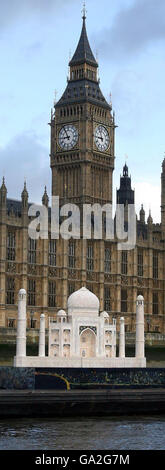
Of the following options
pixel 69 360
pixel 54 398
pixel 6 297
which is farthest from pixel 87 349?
pixel 6 297

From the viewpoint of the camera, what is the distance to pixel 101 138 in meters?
146

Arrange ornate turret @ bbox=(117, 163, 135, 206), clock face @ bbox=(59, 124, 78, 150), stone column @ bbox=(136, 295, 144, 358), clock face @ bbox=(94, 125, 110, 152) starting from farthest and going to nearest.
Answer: ornate turret @ bbox=(117, 163, 135, 206)
clock face @ bbox=(94, 125, 110, 152)
clock face @ bbox=(59, 124, 78, 150)
stone column @ bbox=(136, 295, 144, 358)

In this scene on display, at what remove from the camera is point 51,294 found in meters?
128

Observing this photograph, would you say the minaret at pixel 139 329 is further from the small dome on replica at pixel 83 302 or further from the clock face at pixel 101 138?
the clock face at pixel 101 138

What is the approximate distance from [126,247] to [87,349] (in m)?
49.1

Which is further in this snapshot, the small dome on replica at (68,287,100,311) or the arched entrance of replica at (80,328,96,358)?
the small dome on replica at (68,287,100,311)

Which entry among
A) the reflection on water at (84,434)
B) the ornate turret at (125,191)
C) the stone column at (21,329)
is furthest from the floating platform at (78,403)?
the ornate turret at (125,191)

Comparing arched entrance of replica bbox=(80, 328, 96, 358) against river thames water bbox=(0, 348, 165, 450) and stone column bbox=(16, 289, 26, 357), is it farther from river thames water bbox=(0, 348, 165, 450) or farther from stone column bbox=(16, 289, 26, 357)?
river thames water bbox=(0, 348, 165, 450)

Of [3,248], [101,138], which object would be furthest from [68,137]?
[3,248]

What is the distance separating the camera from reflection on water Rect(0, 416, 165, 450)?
59.5m

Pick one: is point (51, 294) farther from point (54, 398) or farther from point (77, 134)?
point (54, 398)

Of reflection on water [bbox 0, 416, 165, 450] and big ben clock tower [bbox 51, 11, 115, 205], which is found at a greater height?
big ben clock tower [bbox 51, 11, 115, 205]

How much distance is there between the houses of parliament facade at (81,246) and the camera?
123 m

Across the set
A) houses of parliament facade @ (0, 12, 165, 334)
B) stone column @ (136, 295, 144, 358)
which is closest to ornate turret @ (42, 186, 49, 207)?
houses of parliament facade @ (0, 12, 165, 334)
